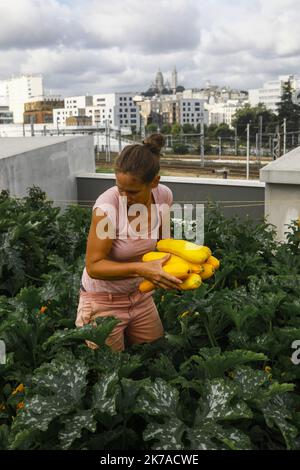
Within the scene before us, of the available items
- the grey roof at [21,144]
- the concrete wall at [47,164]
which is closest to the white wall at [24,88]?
the grey roof at [21,144]

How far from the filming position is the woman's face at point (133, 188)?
2631 millimetres

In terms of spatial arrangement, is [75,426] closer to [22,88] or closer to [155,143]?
[155,143]

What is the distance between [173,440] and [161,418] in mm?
257

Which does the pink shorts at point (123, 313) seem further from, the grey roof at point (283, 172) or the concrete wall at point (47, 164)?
the concrete wall at point (47, 164)

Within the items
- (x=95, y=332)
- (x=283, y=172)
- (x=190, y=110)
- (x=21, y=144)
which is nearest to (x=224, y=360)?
(x=95, y=332)

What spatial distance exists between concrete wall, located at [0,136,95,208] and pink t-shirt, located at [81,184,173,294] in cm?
896

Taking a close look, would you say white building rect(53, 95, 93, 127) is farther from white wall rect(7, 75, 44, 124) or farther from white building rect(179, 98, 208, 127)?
white wall rect(7, 75, 44, 124)

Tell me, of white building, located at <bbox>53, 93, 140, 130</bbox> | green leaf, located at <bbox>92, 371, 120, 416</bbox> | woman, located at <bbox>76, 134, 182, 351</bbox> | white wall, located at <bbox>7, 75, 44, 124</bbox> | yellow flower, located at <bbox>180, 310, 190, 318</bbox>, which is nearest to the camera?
green leaf, located at <bbox>92, 371, 120, 416</bbox>

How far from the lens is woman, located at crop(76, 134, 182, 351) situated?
263 centimetres

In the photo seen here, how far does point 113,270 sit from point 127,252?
6.6 inches

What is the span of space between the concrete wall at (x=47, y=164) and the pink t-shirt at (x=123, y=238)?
8.96m

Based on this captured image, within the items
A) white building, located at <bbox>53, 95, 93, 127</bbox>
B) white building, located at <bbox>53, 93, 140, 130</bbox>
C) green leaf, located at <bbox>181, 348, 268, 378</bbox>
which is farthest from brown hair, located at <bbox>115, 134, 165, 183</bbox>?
white building, located at <bbox>53, 95, 93, 127</bbox>

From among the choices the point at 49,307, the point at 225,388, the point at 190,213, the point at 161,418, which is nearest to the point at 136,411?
the point at 161,418

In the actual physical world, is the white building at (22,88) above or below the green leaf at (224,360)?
above
